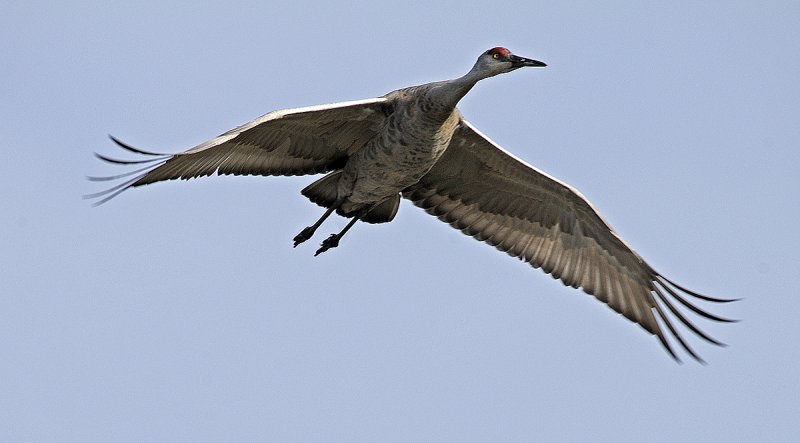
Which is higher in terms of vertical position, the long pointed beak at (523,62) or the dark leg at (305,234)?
the long pointed beak at (523,62)

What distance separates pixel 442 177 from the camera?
14820mm

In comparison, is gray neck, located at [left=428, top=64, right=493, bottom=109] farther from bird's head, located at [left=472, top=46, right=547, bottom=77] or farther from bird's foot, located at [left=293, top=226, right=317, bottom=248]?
bird's foot, located at [left=293, top=226, right=317, bottom=248]

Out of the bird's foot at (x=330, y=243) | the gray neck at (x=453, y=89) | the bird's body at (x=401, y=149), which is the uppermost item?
the gray neck at (x=453, y=89)

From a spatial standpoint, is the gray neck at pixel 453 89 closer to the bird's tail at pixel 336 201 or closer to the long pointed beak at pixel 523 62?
the long pointed beak at pixel 523 62

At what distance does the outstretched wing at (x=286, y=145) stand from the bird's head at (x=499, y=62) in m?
1.11

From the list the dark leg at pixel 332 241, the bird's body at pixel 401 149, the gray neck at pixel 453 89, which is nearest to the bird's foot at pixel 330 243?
the dark leg at pixel 332 241

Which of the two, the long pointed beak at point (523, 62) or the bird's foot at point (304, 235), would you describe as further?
the bird's foot at point (304, 235)

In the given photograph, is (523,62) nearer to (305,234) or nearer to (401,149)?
(401,149)

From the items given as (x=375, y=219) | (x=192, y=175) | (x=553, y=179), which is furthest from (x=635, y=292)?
(x=192, y=175)

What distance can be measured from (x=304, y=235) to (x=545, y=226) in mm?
2900

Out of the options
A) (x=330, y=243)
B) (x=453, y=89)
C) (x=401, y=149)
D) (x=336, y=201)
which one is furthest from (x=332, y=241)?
(x=453, y=89)

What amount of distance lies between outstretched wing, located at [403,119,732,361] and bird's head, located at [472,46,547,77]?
4.65 ft

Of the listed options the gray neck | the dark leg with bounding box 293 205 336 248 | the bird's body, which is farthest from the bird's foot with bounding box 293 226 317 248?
the gray neck

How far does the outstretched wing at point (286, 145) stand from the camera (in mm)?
12781
